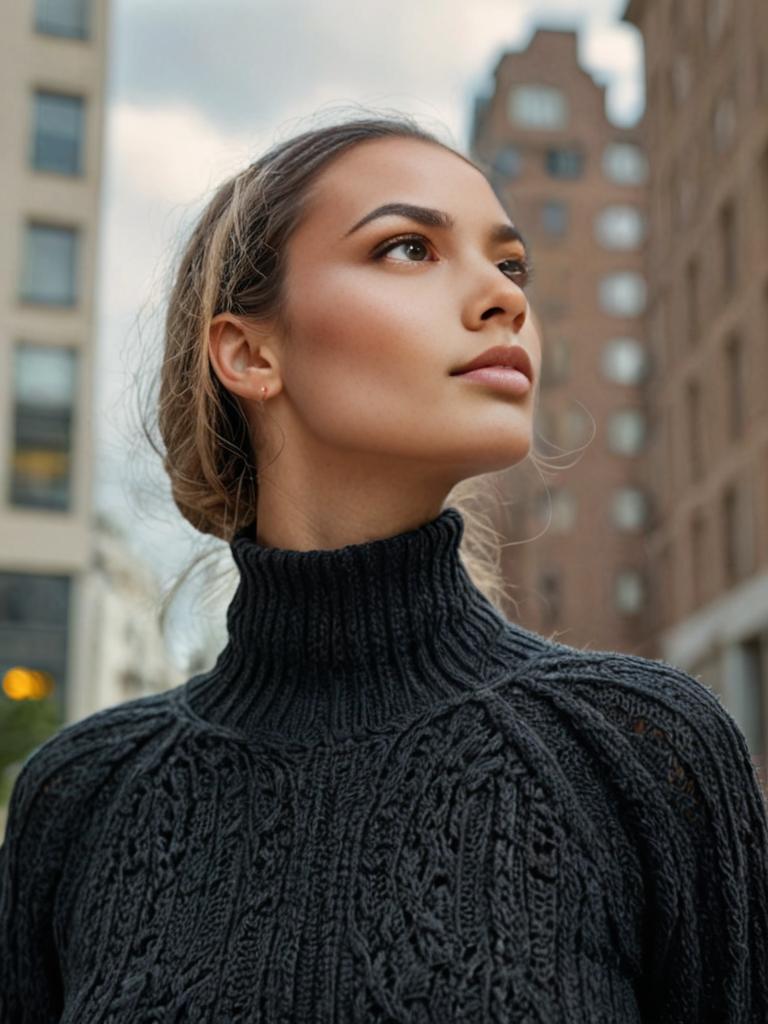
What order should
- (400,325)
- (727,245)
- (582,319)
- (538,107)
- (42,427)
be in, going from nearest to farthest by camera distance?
1. (400,325)
2. (42,427)
3. (727,245)
4. (582,319)
5. (538,107)

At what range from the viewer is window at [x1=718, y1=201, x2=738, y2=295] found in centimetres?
2512

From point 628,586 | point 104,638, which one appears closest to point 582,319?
point 628,586

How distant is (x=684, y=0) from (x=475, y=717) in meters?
28.8

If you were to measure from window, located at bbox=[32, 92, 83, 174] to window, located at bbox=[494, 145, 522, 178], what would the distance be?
2907 centimetres

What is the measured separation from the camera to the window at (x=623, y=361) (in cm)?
4916

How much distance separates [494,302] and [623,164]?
5264 centimetres

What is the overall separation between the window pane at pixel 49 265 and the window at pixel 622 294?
28.6m

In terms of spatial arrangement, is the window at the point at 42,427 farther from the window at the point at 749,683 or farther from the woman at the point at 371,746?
the woman at the point at 371,746

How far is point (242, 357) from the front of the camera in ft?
7.50

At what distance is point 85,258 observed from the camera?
77.9 feet

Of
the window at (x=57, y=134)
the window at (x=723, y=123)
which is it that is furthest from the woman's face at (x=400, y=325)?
the window at (x=723, y=123)

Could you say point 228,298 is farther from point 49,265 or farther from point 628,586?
point 628,586

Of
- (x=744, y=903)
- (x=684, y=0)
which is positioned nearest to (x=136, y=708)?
(x=744, y=903)

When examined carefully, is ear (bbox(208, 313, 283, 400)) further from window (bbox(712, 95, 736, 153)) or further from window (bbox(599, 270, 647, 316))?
window (bbox(599, 270, 647, 316))
